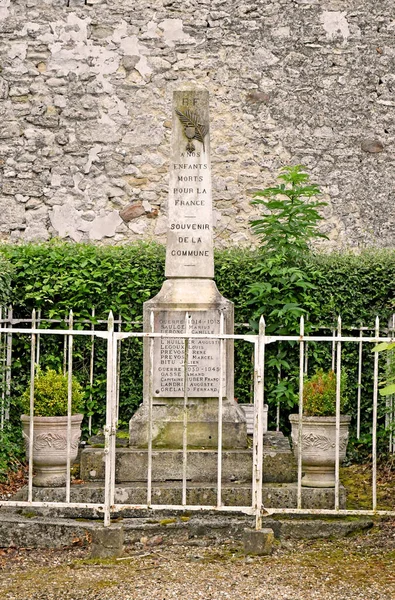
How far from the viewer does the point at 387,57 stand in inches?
477

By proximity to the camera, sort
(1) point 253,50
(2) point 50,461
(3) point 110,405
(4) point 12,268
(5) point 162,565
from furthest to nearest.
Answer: (1) point 253,50 → (4) point 12,268 → (2) point 50,461 → (3) point 110,405 → (5) point 162,565

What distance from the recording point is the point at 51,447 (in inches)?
260

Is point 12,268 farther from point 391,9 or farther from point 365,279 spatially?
point 391,9

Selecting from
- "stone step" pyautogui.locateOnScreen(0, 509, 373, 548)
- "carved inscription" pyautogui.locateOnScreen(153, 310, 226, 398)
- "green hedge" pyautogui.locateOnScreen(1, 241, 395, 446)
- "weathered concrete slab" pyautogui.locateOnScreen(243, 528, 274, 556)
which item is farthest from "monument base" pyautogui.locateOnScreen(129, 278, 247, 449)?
"weathered concrete slab" pyautogui.locateOnScreen(243, 528, 274, 556)

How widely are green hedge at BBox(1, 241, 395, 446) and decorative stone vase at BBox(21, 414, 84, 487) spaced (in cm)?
210

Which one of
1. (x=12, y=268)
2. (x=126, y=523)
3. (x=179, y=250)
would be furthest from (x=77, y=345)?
(x=126, y=523)

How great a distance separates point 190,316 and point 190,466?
4.24ft

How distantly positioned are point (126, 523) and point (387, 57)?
8.34 metres

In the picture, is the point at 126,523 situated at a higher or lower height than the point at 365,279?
lower

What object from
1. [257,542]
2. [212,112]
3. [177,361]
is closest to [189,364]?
[177,361]

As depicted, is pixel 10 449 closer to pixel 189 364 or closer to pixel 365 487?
pixel 189 364

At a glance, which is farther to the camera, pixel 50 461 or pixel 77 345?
pixel 77 345

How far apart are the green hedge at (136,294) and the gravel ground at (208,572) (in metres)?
2.99

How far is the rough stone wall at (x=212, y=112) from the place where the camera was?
12.0 meters
